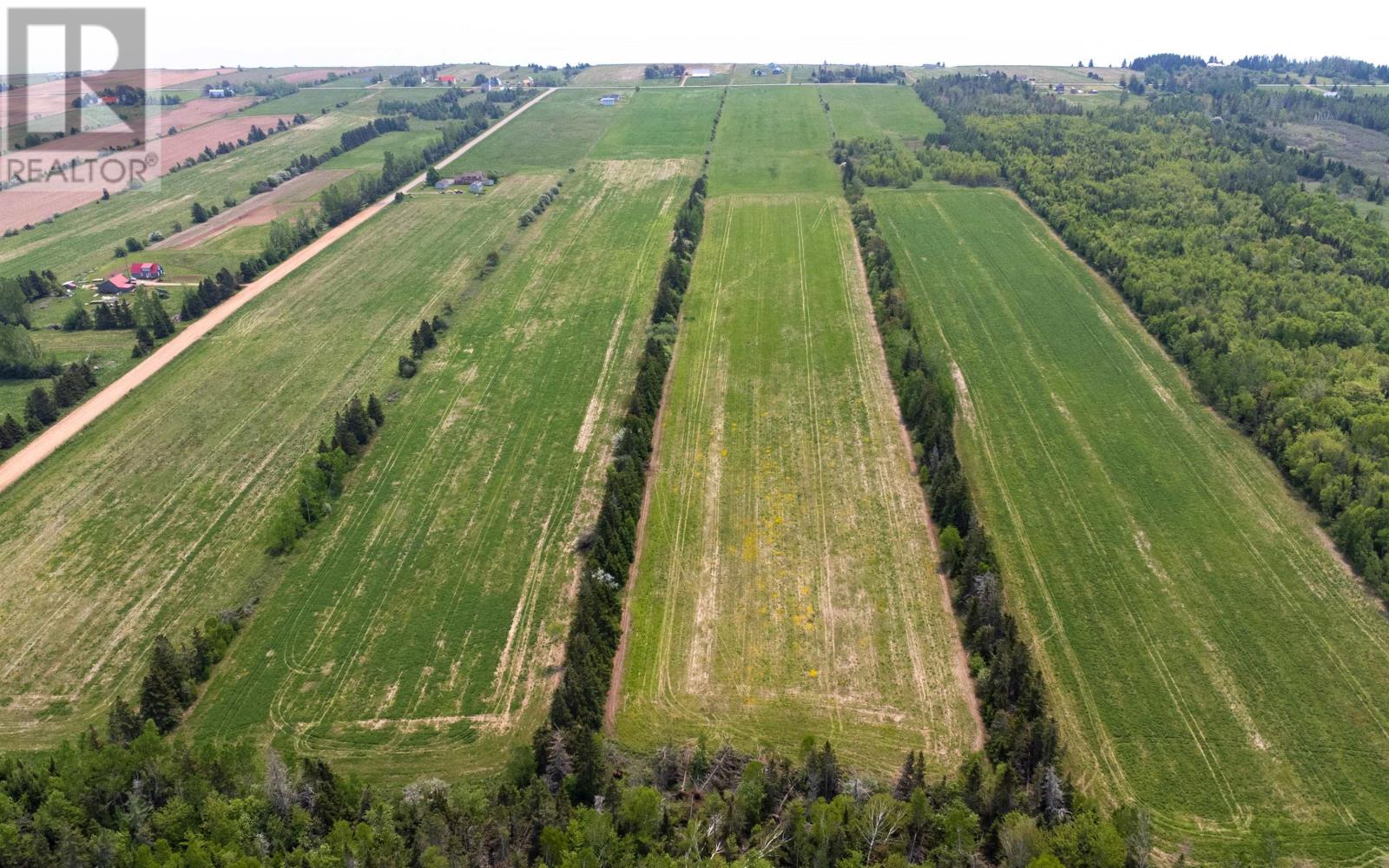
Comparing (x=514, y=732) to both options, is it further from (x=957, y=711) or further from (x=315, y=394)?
(x=315, y=394)

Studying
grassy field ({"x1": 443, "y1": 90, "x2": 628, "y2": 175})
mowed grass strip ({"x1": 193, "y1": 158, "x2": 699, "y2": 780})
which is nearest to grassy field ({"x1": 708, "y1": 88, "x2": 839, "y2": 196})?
grassy field ({"x1": 443, "y1": 90, "x2": 628, "y2": 175})

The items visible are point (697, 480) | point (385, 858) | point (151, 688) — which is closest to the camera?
point (385, 858)

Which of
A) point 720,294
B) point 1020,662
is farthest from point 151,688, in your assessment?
point 720,294

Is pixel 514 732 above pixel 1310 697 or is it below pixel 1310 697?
below

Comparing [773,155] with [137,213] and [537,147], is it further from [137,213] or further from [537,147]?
[137,213]

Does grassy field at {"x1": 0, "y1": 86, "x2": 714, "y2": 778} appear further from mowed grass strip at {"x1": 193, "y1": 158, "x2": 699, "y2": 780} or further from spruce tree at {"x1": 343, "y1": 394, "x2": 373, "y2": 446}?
spruce tree at {"x1": 343, "y1": 394, "x2": 373, "y2": 446}

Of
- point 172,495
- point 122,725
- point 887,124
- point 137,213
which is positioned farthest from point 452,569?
point 887,124

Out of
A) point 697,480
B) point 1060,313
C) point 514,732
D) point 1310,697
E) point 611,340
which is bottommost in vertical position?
point 514,732
